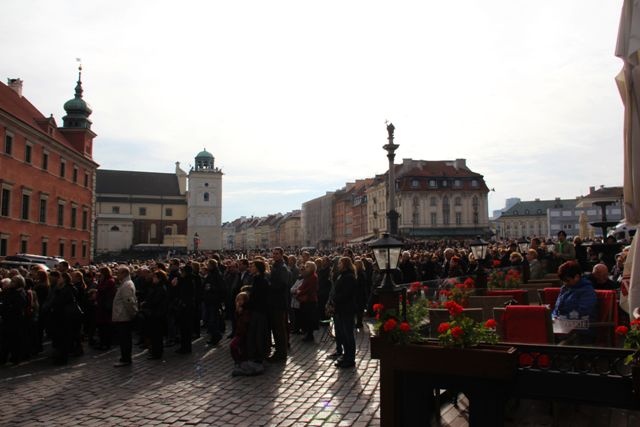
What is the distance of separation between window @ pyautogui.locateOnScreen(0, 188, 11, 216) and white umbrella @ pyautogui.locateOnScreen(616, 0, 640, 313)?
123 ft

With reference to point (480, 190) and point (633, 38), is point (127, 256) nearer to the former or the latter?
point (480, 190)

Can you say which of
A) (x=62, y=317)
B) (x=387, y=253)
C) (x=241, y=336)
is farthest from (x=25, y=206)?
(x=387, y=253)

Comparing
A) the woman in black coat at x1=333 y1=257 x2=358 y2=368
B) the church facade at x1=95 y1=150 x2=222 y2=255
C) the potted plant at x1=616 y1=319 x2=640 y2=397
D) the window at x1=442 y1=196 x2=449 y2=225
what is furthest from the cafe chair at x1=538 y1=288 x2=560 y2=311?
the church facade at x1=95 y1=150 x2=222 y2=255

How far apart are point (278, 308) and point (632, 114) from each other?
7.55 metres

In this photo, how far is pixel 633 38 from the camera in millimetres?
4473

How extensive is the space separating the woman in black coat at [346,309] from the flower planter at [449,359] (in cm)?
477

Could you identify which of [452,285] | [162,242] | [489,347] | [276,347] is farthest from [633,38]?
[162,242]

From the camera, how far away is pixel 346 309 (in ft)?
31.6

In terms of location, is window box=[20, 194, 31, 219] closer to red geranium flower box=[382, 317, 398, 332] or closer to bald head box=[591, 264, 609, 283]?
bald head box=[591, 264, 609, 283]

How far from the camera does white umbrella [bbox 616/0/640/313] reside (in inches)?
177

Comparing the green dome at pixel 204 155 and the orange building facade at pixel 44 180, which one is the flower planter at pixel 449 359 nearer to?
the orange building facade at pixel 44 180

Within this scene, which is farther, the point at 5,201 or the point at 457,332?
the point at 5,201

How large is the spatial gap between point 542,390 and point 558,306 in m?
2.97

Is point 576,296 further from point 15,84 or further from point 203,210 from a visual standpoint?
point 203,210
